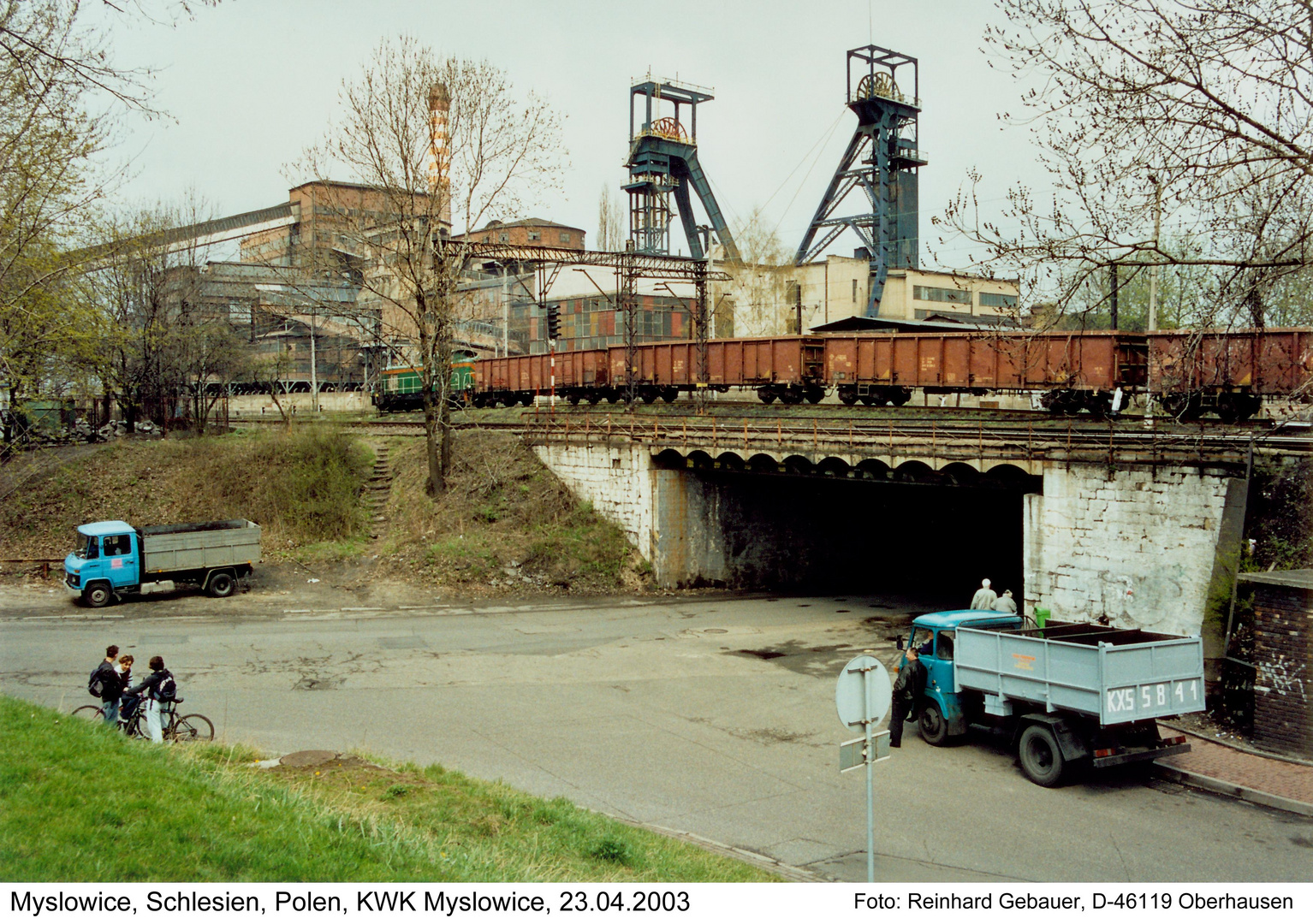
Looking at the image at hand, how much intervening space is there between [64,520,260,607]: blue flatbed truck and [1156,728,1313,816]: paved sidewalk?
22572 mm

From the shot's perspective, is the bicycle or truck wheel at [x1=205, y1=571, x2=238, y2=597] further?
truck wheel at [x1=205, y1=571, x2=238, y2=597]

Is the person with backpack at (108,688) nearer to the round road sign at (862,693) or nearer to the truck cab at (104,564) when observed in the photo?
the round road sign at (862,693)

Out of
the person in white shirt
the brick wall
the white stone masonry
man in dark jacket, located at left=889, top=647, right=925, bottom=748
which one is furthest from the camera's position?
the white stone masonry

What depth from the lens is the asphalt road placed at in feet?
34.5

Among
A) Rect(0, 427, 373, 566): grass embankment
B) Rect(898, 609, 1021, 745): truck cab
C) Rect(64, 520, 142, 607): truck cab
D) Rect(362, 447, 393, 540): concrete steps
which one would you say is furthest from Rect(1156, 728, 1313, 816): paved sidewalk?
Rect(0, 427, 373, 566): grass embankment

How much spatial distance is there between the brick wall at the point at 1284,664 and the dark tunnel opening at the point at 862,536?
1367 cm

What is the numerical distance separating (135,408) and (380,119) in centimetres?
2120

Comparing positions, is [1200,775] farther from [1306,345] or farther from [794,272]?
[794,272]

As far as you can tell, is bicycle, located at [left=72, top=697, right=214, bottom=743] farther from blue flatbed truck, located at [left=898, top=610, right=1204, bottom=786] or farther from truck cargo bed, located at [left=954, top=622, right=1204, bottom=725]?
truck cargo bed, located at [left=954, top=622, right=1204, bottom=725]

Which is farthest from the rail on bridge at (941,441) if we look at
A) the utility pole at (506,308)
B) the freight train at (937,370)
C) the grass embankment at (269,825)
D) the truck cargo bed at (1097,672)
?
the utility pole at (506,308)

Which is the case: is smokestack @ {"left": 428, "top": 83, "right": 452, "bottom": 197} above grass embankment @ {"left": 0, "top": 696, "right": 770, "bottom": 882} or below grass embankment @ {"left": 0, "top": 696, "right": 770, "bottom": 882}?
above

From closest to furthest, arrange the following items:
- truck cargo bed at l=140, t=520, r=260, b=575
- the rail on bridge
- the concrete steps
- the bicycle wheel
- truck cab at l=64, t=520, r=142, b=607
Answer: the bicycle wheel
the rail on bridge
truck cab at l=64, t=520, r=142, b=607
truck cargo bed at l=140, t=520, r=260, b=575
the concrete steps

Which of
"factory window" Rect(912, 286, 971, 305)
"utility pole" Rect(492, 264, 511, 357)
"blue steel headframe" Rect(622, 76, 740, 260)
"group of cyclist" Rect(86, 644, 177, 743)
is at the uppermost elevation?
"blue steel headframe" Rect(622, 76, 740, 260)

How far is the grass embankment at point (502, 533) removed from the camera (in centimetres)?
2886
